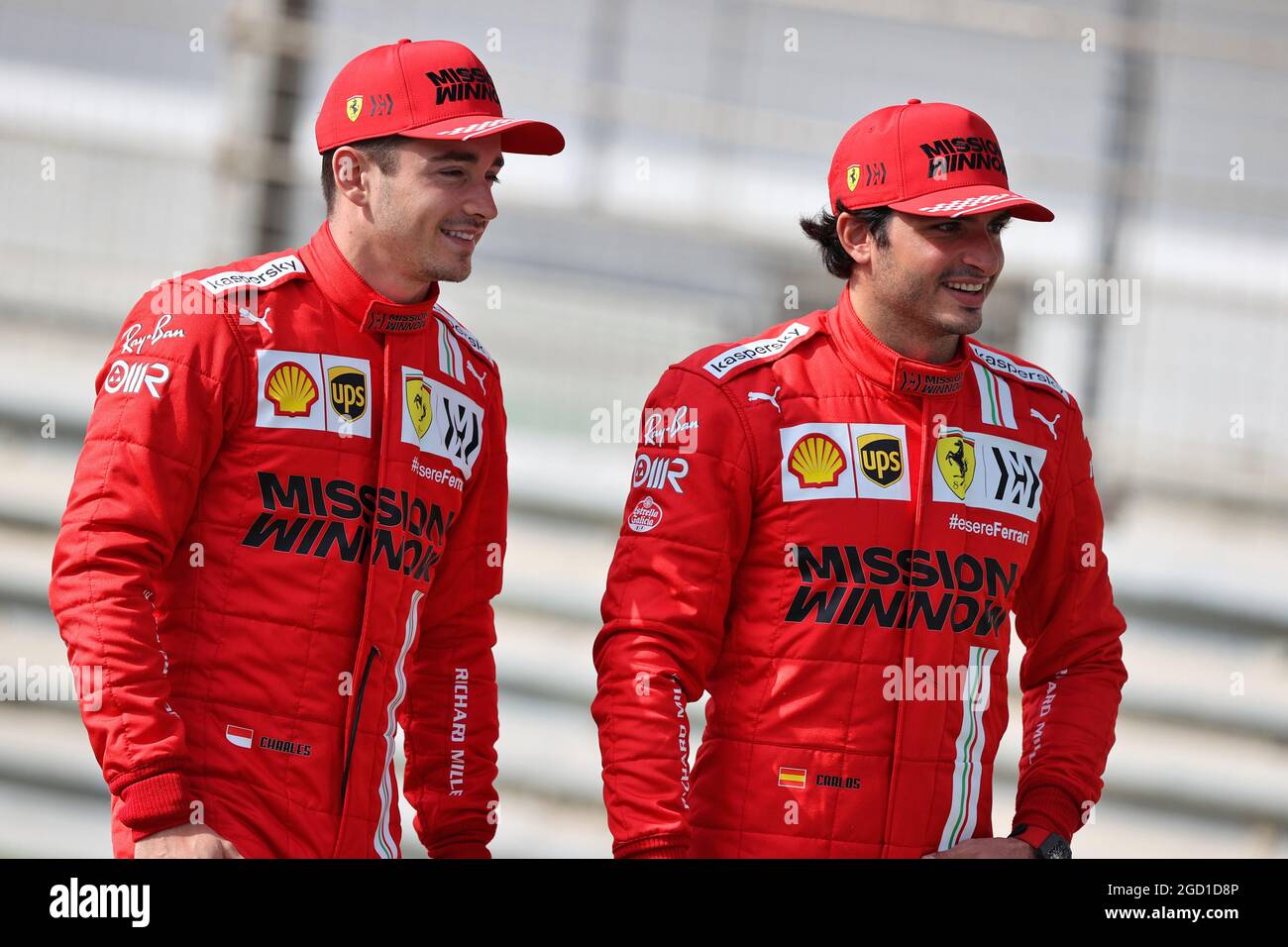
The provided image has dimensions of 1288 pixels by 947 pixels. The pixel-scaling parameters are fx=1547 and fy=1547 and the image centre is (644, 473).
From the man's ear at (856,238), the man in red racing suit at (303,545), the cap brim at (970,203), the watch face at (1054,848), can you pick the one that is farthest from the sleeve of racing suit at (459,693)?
the watch face at (1054,848)

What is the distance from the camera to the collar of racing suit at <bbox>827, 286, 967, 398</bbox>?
107 inches

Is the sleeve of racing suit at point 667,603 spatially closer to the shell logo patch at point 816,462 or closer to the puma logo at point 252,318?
the shell logo patch at point 816,462

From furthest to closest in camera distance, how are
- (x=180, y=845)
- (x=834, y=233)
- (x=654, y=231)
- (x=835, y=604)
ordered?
(x=654, y=231) < (x=834, y=233) < (x=835, y=604) < (x=180, y=845)

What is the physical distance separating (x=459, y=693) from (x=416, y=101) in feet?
3.41

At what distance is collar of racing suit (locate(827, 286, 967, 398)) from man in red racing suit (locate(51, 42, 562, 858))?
24.9 inches

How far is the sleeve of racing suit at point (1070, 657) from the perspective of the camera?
2.79m

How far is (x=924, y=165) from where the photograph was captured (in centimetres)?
279

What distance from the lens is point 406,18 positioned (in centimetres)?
460

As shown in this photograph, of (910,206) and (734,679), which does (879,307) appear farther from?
(734,679)

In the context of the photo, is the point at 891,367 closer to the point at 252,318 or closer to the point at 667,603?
the point at 667,603

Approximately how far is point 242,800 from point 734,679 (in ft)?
2.72

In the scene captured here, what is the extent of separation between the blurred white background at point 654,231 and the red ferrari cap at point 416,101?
1.75 metres

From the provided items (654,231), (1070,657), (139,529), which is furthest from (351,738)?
(654,231)

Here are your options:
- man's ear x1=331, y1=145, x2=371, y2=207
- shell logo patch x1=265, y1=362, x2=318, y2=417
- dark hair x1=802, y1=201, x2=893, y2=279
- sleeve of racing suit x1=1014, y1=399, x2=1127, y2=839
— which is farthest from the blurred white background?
shell logo patch x1=265, y1=362, x2=318, y2=417
